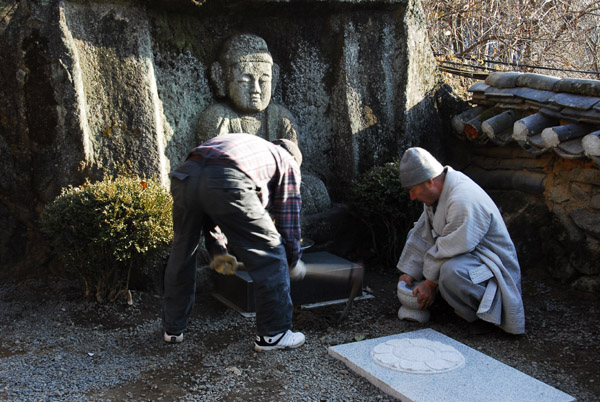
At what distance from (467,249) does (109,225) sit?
2452 millimetres

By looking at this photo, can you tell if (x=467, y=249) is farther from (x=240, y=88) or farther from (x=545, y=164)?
(x=240, y=88)

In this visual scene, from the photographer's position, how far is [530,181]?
5.18m

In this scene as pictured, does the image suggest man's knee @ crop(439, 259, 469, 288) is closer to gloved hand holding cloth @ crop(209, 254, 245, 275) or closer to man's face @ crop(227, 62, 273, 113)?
gloved hand holding cloth @ crop(209, 254, 245, 275)

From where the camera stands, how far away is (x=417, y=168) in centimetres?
364

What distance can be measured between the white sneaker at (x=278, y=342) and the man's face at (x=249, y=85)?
8.11 feet

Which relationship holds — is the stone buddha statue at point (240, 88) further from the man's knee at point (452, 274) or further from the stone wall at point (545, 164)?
the man's knee at point (452, 274)

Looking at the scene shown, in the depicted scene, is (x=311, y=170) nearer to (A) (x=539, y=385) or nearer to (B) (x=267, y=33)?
(B) (x=267, y=33)

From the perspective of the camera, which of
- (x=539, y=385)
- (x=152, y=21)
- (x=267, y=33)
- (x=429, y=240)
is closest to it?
(x=539, y=385)

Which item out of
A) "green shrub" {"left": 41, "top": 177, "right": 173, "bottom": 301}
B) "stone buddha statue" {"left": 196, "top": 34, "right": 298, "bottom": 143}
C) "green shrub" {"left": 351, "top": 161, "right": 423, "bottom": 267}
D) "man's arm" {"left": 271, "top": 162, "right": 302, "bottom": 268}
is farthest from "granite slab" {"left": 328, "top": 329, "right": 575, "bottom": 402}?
"stone buddha statue" {"left": 196, "top": 34, "right": 298, "bottom": 143}

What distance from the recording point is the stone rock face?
4.55 m

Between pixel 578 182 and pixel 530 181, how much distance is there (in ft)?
1.59

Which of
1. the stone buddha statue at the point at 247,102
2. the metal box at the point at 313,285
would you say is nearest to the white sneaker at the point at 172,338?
the metal box at the point at 313,285

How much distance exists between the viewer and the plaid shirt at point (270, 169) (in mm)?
3236

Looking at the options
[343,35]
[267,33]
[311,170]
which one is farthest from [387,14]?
[311,170]
